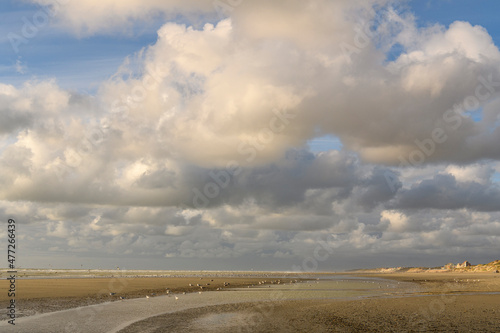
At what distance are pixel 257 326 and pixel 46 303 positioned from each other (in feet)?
81.1

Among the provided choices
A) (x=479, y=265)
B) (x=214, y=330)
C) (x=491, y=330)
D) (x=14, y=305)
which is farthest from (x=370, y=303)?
(x=479, y=265)

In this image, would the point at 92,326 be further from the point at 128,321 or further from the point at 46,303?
the point at 46,303

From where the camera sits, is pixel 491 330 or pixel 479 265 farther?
pixel 479 265

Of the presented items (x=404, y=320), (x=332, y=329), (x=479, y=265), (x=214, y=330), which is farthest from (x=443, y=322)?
(x=479, y=265)

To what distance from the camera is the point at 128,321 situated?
30.0 metres

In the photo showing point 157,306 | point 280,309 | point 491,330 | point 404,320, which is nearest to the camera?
point 491,330

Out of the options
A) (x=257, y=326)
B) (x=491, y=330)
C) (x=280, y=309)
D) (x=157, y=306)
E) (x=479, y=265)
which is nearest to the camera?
(x=491, y=330)

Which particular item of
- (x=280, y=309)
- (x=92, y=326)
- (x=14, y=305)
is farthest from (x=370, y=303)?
(x=14, y=305)

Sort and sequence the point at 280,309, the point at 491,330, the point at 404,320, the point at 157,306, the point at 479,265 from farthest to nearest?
the point at 479,265, the point at 157,306, the point at 280,309, the point at 404,320, the point at 491,330

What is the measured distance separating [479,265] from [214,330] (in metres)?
204

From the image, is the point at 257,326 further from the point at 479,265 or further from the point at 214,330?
the point at 479,265

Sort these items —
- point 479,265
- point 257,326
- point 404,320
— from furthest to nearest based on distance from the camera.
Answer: point 479,265 → point 404,320 → point 257,326

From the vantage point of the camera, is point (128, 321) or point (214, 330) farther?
point (128, 321)

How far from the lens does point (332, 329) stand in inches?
1040
